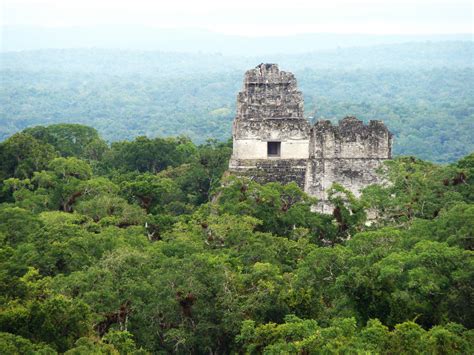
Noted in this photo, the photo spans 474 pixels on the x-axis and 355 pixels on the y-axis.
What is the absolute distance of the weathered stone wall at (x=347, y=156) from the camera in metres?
24.1

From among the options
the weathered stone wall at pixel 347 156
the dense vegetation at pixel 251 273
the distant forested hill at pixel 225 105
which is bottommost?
the distant forested hill at pixel 225 105

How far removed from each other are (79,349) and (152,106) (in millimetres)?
141706

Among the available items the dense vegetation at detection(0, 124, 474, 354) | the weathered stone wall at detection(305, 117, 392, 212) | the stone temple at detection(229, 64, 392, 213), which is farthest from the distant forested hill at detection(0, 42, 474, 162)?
the dense vegetation at detection(0, 124, 474, 354)

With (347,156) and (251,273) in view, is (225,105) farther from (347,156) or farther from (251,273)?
(251,273)

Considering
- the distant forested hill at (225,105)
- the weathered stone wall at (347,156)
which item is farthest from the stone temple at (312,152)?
the distant forested hill at (225,105)

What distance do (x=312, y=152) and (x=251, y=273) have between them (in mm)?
8287

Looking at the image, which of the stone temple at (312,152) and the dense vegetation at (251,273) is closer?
the dense vegetation at (251,273)

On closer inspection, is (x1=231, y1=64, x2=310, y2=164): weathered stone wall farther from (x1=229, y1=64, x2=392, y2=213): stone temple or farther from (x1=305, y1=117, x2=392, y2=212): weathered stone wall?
(x1=305, y1=117, x2=392, y2=212): weathered stone wall

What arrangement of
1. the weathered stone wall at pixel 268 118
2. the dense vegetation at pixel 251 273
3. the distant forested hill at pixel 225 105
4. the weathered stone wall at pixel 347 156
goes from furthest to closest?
1. the distant forested hill at pixel 225 105
2. the weathered stone wall at pixel 268 118
3. the weathered stone wall at pixel 347 156
4. the dense vegetation at pixel 251 273

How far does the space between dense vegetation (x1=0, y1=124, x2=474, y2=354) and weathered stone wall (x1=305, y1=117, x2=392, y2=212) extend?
0.75 m

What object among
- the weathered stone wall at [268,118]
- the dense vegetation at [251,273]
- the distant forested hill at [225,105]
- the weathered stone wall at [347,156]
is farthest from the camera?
the distant forested hill at [225,105]

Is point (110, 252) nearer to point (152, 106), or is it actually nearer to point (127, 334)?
point (127, 334)

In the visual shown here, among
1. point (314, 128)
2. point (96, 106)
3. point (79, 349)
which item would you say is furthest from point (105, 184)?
point (96, 106)

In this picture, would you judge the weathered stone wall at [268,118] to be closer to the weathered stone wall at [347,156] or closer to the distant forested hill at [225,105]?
the weathered stone wall at [347,156]
